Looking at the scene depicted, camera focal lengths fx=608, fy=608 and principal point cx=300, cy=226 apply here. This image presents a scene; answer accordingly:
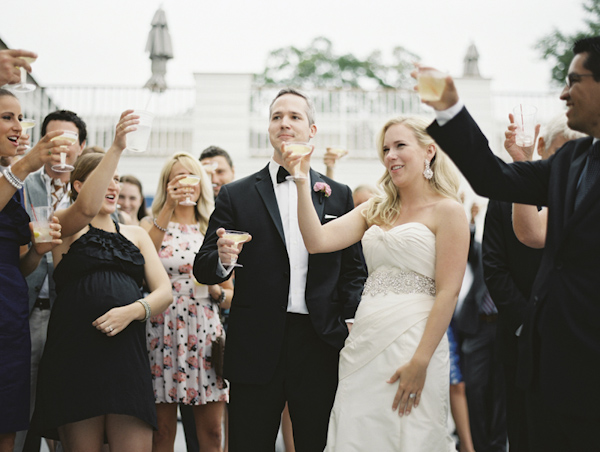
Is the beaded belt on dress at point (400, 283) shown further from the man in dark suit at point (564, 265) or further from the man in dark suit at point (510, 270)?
the man in dark suit at point (564, 265)

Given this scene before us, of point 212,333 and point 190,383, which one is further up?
point 212,333

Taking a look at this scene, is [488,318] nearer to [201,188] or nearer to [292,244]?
[292,244]

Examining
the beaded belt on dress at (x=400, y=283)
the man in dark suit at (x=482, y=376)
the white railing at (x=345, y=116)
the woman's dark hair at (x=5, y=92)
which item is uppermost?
the white railing at (x=345, y=116)

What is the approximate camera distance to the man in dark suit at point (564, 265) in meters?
1.98

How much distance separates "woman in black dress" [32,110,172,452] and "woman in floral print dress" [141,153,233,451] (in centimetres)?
59

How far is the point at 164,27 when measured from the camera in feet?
51.0

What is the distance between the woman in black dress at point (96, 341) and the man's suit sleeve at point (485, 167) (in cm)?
178

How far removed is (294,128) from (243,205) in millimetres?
529

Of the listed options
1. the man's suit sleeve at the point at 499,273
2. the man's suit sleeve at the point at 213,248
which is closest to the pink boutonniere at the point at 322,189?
the man's suit sleeve at the point at 213,248

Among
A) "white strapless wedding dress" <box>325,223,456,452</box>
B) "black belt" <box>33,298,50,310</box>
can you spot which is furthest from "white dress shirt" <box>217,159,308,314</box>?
"black belt" <box>33,298,50,310</box>

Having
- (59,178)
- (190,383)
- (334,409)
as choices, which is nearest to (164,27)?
(59,178)

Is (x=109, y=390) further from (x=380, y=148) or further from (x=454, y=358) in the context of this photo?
(x=454, y=358)

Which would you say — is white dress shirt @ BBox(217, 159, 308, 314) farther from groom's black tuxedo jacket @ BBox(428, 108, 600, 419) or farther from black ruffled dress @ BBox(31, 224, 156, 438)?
groom's black tuxedo jacket @ BBox(428, 108, 600, 419)

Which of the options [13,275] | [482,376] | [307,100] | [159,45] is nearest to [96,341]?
[13,275]
